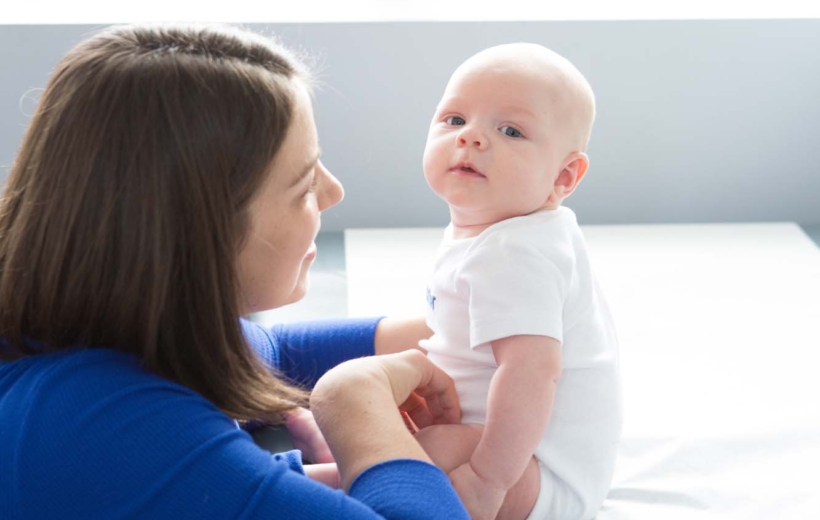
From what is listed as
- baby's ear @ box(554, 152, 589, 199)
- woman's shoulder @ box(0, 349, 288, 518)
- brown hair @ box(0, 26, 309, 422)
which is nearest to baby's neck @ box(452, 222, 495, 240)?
baby's ear @ box(554, 152, 589, 199)

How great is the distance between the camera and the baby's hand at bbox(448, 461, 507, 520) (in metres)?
1.18

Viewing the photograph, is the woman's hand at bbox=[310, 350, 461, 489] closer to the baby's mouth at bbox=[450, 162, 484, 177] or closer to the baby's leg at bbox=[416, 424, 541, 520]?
the baby's leg at bbox=[416, 424, 541, 520]

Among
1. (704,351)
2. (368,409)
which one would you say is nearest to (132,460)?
(368,409)

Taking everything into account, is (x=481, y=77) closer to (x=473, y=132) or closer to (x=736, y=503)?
(x=473, y=132)

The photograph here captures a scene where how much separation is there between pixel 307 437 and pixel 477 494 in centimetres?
37

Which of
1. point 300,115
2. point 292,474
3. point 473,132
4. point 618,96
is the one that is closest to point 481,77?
point 473,132

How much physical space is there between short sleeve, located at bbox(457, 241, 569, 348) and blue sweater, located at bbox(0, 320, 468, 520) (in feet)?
0.77

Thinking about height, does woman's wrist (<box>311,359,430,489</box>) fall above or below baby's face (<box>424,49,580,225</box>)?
below

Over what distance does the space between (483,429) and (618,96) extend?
133 cm

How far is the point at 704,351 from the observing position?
5.83 feet

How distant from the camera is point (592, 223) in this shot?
2.47 m

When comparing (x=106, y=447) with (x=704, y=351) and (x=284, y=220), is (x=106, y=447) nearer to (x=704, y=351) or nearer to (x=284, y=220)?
(x=284, y=220)

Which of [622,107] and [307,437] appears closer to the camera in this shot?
[307,437]

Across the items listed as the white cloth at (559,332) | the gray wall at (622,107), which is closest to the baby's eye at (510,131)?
the white cloth at (559,332)
